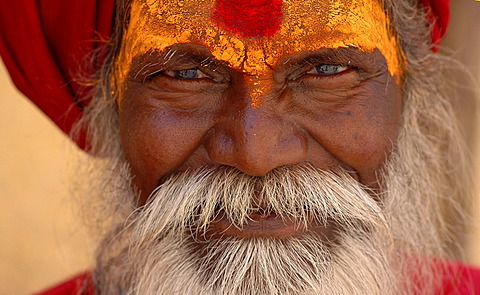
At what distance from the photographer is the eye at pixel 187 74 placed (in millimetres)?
1568

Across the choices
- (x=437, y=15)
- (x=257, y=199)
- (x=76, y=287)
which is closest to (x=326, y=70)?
(x=257, y=199)

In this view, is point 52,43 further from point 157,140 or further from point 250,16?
point 250,16

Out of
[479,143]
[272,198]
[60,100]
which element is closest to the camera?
[272,198]

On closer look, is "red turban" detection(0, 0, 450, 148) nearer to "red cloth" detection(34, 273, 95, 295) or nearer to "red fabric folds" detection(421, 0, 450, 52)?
"red fabric folds" detection(421, 0, 450, 52)

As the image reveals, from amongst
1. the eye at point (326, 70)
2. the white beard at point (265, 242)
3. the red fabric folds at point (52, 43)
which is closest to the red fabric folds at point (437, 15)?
the eye at point (326, 70)

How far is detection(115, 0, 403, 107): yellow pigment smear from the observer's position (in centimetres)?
144

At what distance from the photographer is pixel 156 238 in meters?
1.61

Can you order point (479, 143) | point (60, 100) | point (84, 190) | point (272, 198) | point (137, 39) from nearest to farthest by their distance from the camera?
point (272, 198)
point (137, 39)
point (60, 100)
point (84, 190)
point (479, 143)

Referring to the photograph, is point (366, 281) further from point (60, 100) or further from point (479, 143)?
point (479, 143)

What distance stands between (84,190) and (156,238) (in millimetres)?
738

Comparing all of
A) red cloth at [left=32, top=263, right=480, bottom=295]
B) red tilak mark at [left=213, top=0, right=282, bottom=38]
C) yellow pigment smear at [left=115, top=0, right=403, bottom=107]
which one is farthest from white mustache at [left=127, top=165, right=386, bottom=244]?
red cloth at [left=32, top=263, right=480, bottom=295]

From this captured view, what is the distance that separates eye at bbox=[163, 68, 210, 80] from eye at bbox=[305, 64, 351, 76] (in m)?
0.28

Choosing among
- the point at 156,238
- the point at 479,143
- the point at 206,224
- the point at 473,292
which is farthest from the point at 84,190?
the point at 479,143

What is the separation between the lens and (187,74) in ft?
5.20
